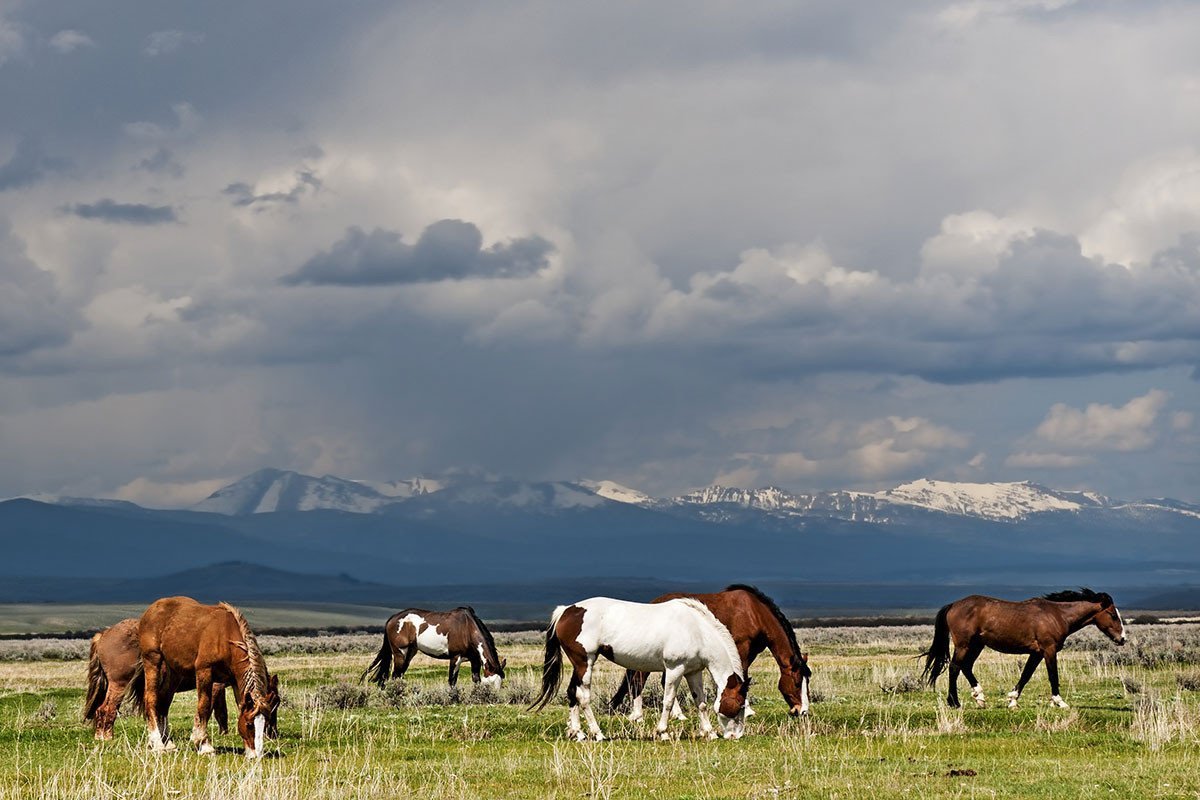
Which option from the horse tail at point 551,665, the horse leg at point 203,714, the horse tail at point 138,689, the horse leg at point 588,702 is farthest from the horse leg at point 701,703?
the horse tail at point 138,689

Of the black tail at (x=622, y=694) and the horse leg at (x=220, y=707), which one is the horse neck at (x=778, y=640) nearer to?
the black tail at (x=622, y=694)

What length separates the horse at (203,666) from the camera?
759 inches

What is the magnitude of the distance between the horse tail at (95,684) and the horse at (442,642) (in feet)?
38.9

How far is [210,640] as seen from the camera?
65.8 ft

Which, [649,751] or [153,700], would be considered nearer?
[649,751]

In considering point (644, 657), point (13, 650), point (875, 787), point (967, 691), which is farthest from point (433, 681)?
point (13, 650)

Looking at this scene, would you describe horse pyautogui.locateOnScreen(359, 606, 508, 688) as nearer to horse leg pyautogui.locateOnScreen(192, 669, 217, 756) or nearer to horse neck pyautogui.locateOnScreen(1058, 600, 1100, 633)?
horse neck pyautogui.locateOnScreen(1058, 600, 1100, 633)

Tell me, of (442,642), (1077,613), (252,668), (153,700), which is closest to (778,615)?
(1077,613)

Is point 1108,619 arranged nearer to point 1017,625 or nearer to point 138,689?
point 1017,625

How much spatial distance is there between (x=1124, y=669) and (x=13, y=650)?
5389 cm

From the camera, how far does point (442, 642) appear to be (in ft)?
119

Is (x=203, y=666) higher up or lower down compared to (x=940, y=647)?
higher up

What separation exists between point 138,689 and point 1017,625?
1610 centimetres

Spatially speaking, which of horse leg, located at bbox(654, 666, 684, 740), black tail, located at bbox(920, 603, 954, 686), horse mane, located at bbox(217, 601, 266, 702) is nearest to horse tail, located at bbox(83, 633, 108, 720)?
horse mane, located at bbox(217, 601, 266, 702)
